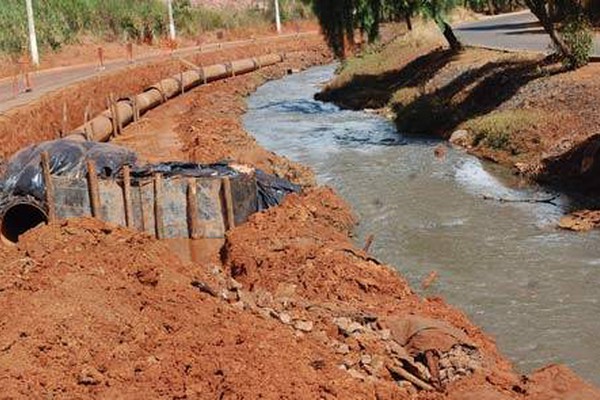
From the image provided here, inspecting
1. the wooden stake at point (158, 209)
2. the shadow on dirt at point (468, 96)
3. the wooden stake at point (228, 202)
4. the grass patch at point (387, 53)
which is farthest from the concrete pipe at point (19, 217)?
the grass patch at point (387, 53)

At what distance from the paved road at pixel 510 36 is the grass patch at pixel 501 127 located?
693cm

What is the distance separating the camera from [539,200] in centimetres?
2122

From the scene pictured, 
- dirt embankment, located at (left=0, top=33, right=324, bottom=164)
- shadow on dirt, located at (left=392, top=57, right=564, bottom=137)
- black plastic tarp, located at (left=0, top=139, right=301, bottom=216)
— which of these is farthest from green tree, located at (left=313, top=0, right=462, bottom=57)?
black plastic tarp, located at (left=0, top=139, right=301, bottom=216)

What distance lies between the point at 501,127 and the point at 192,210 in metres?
14.5

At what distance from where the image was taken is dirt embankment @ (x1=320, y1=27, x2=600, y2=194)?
933 inches

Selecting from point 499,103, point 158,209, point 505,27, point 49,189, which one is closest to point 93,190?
point 49,189

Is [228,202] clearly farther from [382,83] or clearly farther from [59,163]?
[382,83]

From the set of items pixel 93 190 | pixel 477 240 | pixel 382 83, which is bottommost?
pixel 477 240

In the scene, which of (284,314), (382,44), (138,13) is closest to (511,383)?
(284,314)

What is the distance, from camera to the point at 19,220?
18.6 metres

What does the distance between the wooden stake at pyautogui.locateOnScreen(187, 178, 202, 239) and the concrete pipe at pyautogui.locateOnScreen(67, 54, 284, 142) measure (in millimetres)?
7314

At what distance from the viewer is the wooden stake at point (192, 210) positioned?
17.0m

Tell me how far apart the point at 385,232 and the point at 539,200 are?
17.0 ft

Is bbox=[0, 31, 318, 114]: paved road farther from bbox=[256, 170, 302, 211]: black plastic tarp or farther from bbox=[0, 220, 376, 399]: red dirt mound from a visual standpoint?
bbox=[0, 220, 376, 399]: red dirt mound
